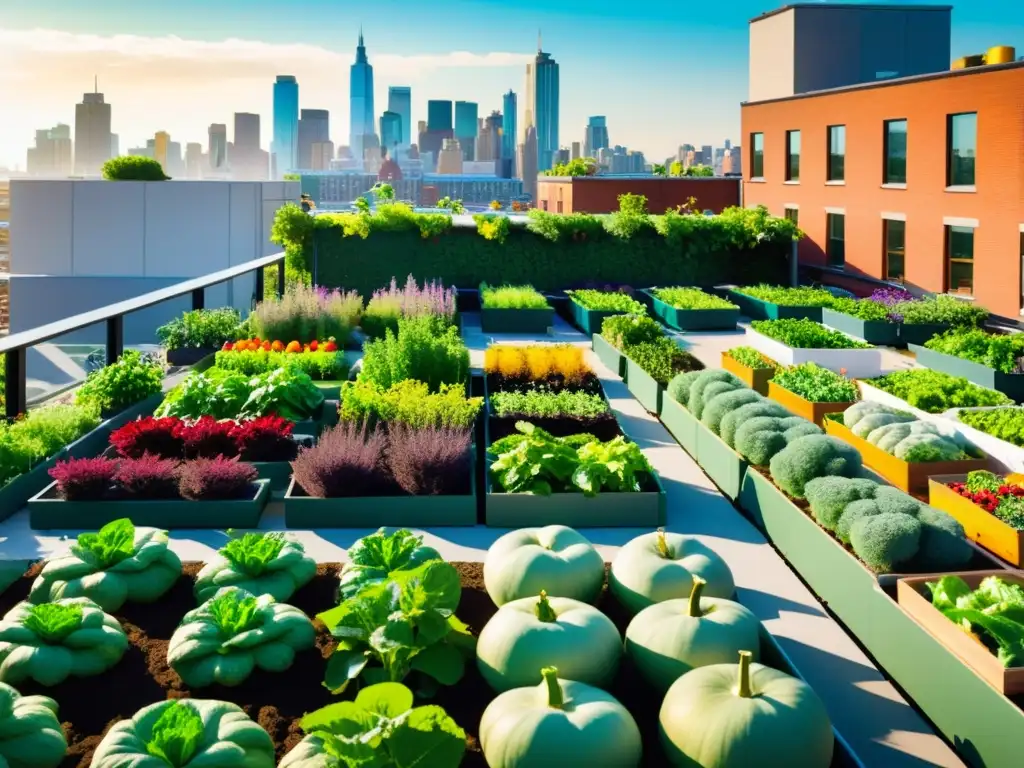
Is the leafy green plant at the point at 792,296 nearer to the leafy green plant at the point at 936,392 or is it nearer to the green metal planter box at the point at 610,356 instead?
the green metal planter box at the point at 610,356


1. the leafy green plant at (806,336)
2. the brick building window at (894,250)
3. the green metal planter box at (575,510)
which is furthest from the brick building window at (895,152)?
the green metal planter box at (575,510)

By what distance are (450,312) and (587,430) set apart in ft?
19.6

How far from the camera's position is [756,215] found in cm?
1944

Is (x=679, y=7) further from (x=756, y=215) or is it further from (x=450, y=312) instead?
(x=450, y=312)

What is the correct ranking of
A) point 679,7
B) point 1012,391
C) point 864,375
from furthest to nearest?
point 679,7, point 864,375, point 1012,391

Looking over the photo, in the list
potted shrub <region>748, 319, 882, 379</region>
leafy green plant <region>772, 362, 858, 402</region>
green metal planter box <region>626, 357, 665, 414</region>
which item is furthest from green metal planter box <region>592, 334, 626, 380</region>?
leafy green plant <region>772, 362, 858, 402</region>

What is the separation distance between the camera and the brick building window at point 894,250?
68.4 feet

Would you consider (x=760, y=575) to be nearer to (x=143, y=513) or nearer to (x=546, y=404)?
(x=546, y=404)

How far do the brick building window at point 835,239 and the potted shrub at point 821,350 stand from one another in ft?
35.7

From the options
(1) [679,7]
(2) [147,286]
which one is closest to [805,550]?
(2) [147,286]

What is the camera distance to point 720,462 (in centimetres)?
742

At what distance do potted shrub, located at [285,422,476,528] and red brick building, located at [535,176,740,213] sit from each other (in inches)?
1444

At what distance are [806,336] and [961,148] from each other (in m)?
8.35

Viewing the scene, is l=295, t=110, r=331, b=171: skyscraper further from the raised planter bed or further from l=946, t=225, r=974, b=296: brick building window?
the raised planter bed
